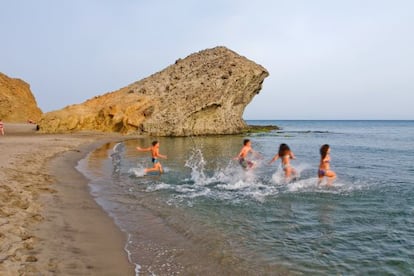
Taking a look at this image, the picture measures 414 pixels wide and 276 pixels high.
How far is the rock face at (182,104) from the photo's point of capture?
1961 inches

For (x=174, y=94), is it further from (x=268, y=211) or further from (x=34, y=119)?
(x=268, y=211)

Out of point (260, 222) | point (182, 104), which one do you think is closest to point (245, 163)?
point (260, 222)

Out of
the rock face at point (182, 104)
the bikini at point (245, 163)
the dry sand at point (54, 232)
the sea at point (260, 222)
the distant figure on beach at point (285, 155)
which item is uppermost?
the rock face at point (182, 104)

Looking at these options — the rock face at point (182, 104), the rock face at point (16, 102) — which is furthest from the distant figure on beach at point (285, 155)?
the rock face at point (16, 102)

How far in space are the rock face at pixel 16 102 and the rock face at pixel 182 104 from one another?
2426 cm

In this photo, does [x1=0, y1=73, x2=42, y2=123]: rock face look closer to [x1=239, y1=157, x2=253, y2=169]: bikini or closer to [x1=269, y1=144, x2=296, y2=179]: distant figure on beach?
[x1=239, y1=157, x2=253, y2=169]: bikini

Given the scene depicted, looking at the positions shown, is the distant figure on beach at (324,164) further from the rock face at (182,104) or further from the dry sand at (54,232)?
the rock face at (182,104)

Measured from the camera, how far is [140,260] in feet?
20.4

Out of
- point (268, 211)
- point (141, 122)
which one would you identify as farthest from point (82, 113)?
point (268, 211)

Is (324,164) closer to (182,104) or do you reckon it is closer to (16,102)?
(182,104)

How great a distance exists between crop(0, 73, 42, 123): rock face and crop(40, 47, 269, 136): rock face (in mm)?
24255

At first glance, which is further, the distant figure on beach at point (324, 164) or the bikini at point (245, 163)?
the bikini at point (245, 163)

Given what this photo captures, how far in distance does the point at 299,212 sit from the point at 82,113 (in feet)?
151

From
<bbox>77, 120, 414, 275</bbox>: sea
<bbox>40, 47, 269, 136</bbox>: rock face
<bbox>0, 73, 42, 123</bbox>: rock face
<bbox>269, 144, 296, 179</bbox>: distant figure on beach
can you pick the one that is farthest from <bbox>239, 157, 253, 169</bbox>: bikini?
<bbox>0, 73, 42, 123</bbox>: rock face
